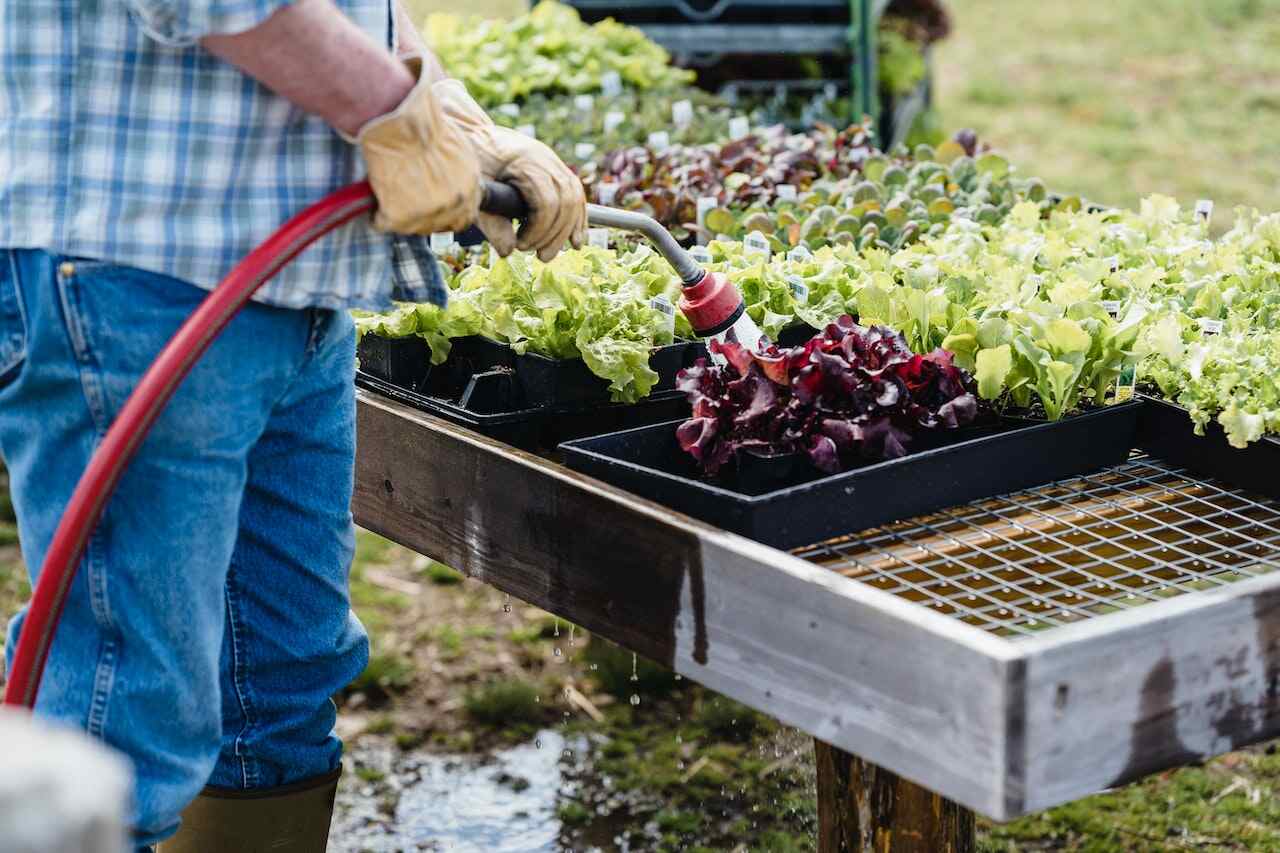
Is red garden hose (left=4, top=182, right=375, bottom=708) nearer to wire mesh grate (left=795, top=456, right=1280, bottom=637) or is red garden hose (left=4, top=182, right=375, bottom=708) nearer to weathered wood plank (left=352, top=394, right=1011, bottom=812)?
weathered wood plank (left=352, top=394, right=1011, bottom=812)

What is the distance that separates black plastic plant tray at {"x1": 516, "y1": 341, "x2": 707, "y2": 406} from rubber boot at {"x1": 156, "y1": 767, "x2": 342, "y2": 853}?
64cm

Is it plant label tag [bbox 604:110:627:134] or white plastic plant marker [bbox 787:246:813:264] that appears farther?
plant label tag [bbox 604:110:627:134]

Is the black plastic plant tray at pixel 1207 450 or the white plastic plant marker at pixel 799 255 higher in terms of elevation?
the white plastic plant marker at pixel 799 255

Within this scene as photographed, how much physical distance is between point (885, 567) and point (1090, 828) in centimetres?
146

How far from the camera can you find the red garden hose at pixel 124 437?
147 cm

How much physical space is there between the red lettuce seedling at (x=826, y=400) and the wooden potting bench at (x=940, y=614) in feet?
0.41

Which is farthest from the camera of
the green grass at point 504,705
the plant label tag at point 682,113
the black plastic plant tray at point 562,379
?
the plant label tag at point 682,113

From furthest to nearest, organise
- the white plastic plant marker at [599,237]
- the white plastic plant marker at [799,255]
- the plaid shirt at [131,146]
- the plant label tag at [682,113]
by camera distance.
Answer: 1. the plant label tag at [682,113]
2. the white plastic plant marker at [599,237]
3. the white plastic plant marker at [799,255]
4. the plaid shirt at [131,146]

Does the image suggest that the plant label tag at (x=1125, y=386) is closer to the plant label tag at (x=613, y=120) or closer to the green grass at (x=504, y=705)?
the green grass at (x=504, y=705)

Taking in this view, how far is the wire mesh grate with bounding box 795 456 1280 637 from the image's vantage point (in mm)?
1773

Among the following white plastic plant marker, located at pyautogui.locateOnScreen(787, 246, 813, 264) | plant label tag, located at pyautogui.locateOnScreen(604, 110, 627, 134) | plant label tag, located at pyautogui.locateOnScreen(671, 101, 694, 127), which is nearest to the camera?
white plastic plant marker, located at pyautogui.locateOnScreen(787, 246, 813, 264)

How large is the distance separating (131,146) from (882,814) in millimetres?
1333

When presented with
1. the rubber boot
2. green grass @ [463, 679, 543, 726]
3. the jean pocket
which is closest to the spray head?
the rubber boot

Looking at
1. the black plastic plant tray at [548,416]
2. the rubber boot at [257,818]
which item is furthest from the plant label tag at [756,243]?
the rubber boot at [257,818]
